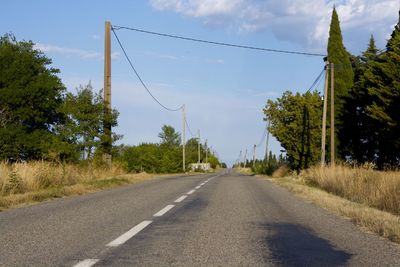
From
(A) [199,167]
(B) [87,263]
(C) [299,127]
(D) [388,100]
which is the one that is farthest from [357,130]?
(A) [199,167]

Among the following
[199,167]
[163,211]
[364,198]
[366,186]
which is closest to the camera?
[163,211]

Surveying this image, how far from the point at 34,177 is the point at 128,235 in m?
10.1

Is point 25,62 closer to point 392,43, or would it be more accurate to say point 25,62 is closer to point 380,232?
point 392,43

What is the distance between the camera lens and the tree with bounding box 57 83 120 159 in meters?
25.6

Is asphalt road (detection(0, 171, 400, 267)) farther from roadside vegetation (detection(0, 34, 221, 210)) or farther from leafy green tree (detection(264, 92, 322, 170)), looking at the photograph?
leafy green tree (detection(264, 92, 322, 170))

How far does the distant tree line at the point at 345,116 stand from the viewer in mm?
31888

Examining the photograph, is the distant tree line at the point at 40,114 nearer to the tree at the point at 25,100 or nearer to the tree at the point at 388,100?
the tree at the point at 25,100

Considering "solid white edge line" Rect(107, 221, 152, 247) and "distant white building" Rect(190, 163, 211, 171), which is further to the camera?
"distant white building" Rect(190, 163, 211, 171)

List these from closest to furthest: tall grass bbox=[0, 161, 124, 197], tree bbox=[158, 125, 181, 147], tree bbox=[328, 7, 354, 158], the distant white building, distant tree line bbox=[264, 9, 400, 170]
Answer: tall grass bbox=[0, 161, 124, 197] → distant tree line bbox=[264, 9, 400, 170] → tree bbox=[328, 7, 354, 158] → the distant white building → tree bbox=[158, 125, 181, 147]

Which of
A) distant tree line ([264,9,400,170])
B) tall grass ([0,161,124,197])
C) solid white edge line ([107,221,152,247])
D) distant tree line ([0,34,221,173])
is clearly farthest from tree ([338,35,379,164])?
solid white edge line ([107,221,152,247])

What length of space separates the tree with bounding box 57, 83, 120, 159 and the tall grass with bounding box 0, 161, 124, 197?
7.97 feet

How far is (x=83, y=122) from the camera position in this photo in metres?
25.8

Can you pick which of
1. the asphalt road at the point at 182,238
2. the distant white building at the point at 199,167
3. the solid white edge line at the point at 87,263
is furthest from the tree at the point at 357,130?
the distant white building at the point at 199,167

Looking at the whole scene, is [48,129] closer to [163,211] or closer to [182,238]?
[163,211]
